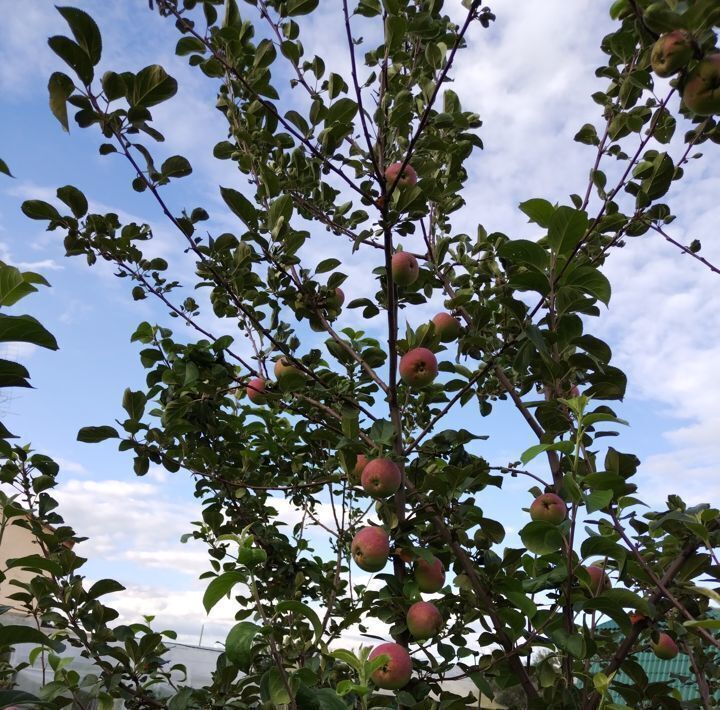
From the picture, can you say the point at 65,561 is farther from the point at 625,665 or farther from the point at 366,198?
the point at 625,665

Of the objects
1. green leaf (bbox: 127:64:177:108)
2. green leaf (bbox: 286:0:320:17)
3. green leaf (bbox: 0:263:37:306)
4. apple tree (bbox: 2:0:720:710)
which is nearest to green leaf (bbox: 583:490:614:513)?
apple tree (bbox: 2:0:720:710)

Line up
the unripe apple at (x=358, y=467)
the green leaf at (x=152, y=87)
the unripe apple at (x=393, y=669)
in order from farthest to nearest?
the unripe apple at (x=358, y=467) → the unripe apple at (x=393, y=669) → the green leaf at (x=152, y=87)

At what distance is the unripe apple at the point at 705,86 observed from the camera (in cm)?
95

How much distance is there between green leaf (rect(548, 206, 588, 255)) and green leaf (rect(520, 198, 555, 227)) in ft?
0.07

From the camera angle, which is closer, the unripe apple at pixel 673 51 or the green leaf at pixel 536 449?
the unripe apple at pixel 673 51

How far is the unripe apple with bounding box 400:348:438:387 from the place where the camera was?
76.3 inches

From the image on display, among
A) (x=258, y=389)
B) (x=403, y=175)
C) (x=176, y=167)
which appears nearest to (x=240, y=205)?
(x=176, y=167)

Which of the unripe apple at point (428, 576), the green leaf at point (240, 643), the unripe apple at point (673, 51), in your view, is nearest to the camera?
the unripe apple at point (673, 51)

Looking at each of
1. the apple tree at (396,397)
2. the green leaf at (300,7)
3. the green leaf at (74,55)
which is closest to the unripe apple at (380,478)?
the apple tree at (396,397)

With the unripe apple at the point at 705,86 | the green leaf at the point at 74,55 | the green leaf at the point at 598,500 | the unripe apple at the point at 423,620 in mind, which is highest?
the green leaf at the point at 74,55

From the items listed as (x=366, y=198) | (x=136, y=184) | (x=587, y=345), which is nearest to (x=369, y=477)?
(x=587, y=345)

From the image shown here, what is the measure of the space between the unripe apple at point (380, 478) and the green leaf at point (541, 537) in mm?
448

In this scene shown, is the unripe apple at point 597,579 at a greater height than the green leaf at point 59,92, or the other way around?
the green leaf at point 59,92

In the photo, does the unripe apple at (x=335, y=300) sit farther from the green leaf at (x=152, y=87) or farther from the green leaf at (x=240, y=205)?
the green leaf at (x=152, y=87)
